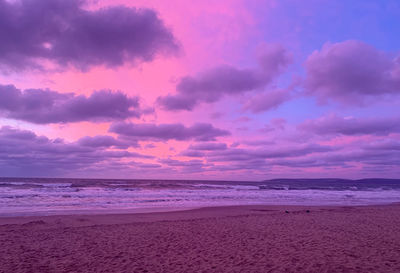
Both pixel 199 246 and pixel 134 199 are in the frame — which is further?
pixel 134 199

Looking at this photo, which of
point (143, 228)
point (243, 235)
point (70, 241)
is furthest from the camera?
point (143, 228)

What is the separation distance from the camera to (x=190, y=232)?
11414mm

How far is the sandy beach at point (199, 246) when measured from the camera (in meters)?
7.10

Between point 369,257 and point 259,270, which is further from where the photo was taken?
point 369,257

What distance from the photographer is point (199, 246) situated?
917 cm

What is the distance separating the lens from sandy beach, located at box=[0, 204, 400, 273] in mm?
7102

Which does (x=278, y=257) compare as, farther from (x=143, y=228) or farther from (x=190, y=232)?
(x=143, y=228)

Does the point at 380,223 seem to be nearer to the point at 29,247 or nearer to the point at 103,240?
the point at 103,240

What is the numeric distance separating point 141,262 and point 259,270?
10.4 feet

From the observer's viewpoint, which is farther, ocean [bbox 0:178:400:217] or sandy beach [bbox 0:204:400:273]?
ocean [bbox 0:178:400:217]

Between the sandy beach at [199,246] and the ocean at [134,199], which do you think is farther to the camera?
the ocean at [134,199]

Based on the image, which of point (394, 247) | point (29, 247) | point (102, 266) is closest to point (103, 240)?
point (29, 247)

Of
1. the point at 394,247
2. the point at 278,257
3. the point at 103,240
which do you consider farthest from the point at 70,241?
the point at 394,247

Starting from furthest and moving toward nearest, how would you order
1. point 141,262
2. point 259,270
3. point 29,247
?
point 29,247
point 141,262
point 259,270
